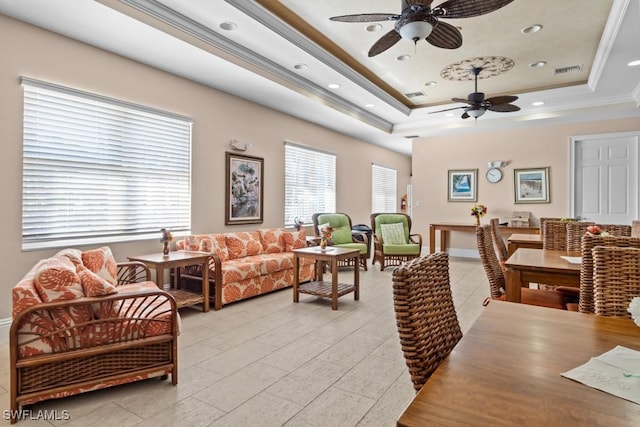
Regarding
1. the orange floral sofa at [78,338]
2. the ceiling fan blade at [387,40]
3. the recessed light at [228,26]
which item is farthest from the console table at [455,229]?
the orange floral sofa at [78,338]

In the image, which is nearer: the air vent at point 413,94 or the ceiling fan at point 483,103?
the ceiling fan at point 483,103

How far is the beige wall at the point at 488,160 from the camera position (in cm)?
679

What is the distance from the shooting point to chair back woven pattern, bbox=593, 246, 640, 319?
1438 mm

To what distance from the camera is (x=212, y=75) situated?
4.43 meters

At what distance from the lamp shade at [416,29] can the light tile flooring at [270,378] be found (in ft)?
8.02

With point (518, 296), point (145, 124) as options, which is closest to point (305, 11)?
point (145, 124)

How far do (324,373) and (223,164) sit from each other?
11.4 ft

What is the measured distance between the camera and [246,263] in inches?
172

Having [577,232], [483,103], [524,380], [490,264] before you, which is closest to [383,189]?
[483,103]

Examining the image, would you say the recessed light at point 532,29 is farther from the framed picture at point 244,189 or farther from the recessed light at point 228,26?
the framed picture at point 244,189

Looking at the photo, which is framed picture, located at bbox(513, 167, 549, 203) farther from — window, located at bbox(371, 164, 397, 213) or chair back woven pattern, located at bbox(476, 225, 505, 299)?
chair back woven pattern, located at bbox(476, 225, 505, 299)

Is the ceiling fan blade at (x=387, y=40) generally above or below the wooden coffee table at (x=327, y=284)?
above

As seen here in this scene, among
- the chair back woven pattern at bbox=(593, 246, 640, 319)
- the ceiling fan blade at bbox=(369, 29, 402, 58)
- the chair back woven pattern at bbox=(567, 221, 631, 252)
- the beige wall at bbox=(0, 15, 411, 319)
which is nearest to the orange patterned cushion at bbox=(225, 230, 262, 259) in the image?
the beige wall at bbox=(0, 15, 411, 319)

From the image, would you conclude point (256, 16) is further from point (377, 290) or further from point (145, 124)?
point (377, 290)
